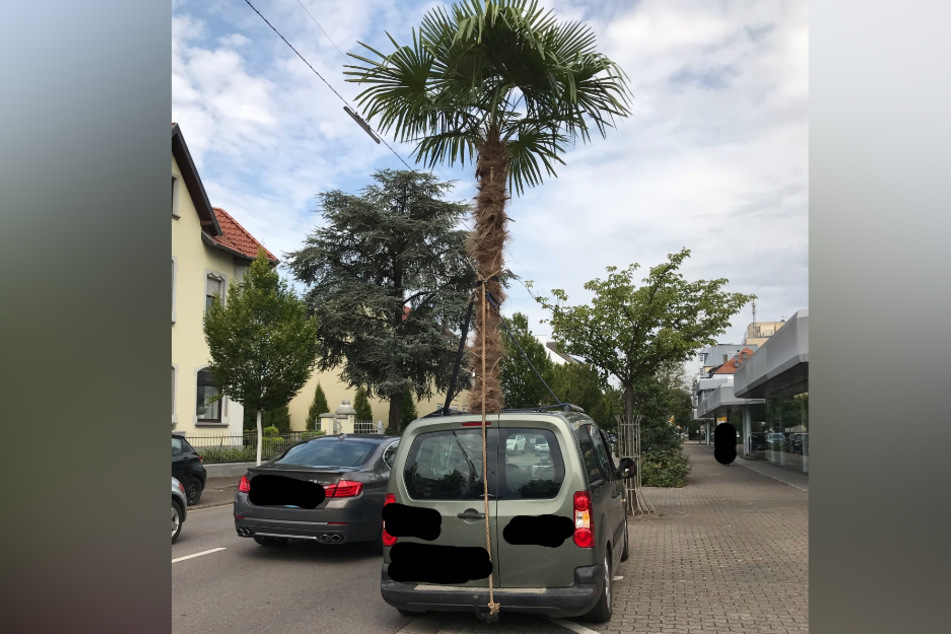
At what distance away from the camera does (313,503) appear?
934 cm

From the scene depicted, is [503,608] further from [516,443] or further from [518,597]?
[516,443]

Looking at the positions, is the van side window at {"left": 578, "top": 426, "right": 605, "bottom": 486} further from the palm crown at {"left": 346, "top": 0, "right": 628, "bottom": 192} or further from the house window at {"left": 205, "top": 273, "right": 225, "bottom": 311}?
the house window at {"left": 205, "top": 273, "right": 225, "bottom": 311}

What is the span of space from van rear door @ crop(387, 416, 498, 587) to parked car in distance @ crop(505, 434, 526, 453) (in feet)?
0.40

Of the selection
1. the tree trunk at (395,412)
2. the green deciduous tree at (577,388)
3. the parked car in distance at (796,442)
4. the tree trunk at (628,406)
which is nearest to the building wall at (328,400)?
the green deciduous tree at (577,388)

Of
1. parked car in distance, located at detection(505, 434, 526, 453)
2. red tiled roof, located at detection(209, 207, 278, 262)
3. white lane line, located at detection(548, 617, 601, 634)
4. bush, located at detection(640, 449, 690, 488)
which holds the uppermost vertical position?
red tiled roof, located at detection(209, 207, 278, 262)

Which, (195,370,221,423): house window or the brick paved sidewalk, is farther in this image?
(195,370,221,423): house window

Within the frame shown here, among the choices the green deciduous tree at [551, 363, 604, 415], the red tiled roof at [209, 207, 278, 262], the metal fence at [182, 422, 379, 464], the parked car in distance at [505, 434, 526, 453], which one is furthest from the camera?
the green deciduous tree at [551, 363, 604, 415]

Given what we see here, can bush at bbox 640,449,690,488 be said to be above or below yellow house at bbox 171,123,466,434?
below

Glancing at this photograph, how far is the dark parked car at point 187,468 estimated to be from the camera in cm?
1483

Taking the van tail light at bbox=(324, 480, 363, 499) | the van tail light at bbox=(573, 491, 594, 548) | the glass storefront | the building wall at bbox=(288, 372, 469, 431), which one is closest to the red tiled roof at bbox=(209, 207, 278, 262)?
the building wall at bbox=(288, 372, 469, 431)

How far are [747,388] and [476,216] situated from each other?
27232 mm

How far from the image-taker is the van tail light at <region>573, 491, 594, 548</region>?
19.0 ft
